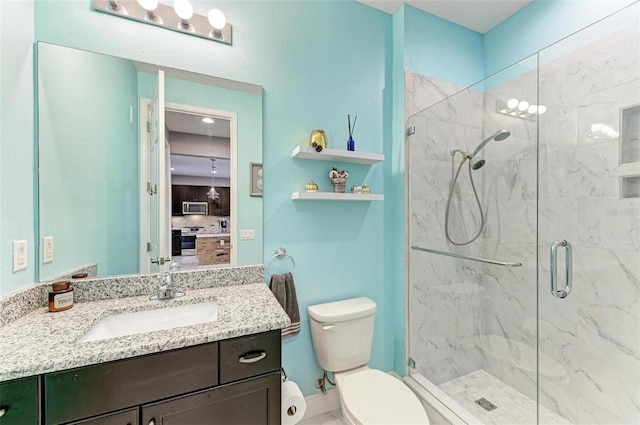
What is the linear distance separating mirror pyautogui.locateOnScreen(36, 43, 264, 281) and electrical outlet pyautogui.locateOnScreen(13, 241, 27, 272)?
0.07m

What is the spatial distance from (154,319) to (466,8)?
2770 millimetres

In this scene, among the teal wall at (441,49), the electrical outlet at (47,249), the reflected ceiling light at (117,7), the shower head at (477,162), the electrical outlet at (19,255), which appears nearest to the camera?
the electrical outlet at (19,255)

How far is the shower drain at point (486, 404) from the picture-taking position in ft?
5.59

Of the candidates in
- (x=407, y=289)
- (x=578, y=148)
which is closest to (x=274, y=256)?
(x=407, y=289)

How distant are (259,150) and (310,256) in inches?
28.4

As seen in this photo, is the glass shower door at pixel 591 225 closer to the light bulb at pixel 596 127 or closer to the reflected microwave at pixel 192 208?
the light bulb at pixel 596 127

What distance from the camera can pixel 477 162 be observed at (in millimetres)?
1850

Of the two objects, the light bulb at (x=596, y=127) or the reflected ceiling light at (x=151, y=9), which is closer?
the reflected ceiling light at (x=151, y=9)

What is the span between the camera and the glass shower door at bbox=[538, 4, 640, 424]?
140cm

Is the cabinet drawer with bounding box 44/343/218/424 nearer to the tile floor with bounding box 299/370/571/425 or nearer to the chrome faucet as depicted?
the chrome faucet

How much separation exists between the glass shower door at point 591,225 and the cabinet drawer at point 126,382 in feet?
6.02

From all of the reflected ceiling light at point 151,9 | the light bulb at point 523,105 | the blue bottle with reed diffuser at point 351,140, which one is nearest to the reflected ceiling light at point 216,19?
the reflected ceiling light at point 151,9

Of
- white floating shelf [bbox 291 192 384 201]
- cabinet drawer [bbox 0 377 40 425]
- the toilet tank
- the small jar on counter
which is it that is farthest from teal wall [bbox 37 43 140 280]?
the toilet tank

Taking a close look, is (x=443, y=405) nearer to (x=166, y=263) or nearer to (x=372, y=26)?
(x=166, y=263)
